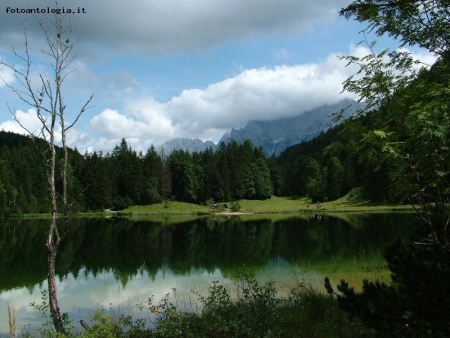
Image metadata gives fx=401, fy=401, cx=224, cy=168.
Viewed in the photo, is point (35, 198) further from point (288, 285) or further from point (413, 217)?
point (413, 217)

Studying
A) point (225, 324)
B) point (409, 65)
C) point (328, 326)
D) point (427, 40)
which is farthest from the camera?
point (328, 326)

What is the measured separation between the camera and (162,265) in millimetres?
25281

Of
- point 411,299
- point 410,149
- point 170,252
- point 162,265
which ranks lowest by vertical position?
point 162,265

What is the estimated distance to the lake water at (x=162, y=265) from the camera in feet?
54.3

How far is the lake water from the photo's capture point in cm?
1656

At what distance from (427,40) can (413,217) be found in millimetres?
3386

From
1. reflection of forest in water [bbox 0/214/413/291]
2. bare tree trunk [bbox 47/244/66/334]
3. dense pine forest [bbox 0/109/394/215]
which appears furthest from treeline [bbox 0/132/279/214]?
bare tree trunk [bbox 47/244/66/334]

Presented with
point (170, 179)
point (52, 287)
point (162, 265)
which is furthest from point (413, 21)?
point (170, 179)

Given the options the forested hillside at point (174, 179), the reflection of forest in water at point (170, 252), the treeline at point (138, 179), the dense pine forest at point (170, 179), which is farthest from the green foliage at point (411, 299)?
the treeline at point (138, 179)

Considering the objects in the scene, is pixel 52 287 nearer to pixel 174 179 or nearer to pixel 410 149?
pixel 410 149

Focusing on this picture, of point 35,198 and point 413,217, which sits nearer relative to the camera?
point 413,217

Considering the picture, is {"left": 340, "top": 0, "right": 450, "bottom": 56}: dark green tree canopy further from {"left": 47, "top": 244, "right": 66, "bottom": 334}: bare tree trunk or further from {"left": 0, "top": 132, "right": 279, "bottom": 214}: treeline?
{"left": 0, "top": 132, "right": 279, "bottom": 214}: treeline

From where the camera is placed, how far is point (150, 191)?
101562mm

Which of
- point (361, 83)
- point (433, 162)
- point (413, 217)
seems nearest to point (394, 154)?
point (433, 162)
